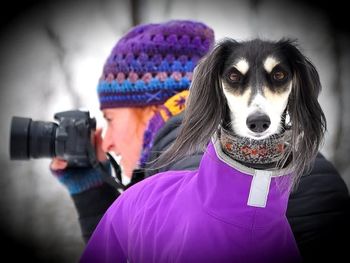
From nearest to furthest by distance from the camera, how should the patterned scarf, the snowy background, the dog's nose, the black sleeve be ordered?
the dog's nose, the black sleeve, the patterned scarf, the snowy background

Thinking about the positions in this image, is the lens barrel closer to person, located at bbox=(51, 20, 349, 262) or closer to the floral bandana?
person, located at bbox=(51, 20, 349, 262)

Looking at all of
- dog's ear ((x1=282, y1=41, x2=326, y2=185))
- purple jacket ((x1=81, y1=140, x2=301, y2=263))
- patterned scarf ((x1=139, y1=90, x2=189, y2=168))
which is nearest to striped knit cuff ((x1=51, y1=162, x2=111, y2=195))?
patterned scarf ((x1=139, y1=90, x2=189, y2=168))

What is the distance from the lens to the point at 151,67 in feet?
3.06

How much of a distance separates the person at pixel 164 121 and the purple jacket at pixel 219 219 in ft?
0.38

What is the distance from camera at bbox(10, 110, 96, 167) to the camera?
108cm

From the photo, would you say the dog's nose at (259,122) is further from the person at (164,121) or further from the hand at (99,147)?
the hand at (99,147)

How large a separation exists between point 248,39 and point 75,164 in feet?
1.94

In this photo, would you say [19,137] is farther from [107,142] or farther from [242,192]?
[242,192]

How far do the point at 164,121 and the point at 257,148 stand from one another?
13.1 inches

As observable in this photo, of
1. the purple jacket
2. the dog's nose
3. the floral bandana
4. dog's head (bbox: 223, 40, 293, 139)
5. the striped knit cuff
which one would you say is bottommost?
the striped knit cuff

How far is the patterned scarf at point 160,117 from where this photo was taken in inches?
35.9

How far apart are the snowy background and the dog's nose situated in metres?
0.78

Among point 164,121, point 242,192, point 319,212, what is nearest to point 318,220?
point 319,212

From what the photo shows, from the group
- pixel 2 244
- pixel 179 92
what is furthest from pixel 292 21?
pixel 2 244
